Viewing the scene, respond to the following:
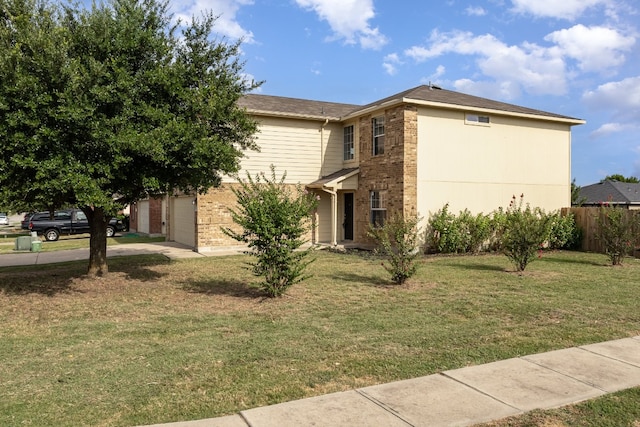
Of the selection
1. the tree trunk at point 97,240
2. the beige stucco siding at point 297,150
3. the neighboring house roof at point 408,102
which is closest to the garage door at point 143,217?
the neighboring house roof at point 408,102

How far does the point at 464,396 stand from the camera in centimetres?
428

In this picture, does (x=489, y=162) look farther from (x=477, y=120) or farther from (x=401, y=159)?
(x=401, y=159)

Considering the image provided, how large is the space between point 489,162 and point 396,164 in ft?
12.8

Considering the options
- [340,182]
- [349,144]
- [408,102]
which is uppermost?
[408,102]

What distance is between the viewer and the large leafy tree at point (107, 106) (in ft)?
24.9

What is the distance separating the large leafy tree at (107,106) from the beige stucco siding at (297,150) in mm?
7810

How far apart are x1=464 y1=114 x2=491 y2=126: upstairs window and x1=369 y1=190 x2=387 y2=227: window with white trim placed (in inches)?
158

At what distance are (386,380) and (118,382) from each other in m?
2.66

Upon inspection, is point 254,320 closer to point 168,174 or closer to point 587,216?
point 168,174

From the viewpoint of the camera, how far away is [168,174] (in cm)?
952

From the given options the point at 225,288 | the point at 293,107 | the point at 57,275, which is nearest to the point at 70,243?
the point at 57,275

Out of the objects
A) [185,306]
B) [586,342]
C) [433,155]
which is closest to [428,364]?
[586,342]

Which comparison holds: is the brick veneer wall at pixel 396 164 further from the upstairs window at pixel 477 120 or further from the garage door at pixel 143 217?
the garage door at pixel 143 217

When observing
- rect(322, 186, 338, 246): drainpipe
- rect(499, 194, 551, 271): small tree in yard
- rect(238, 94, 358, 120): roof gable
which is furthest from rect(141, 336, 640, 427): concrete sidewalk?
rect(238, 94, 358, 120): roof gable
